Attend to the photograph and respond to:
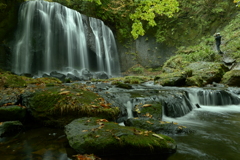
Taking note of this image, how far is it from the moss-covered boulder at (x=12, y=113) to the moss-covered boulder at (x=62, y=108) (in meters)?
0.18

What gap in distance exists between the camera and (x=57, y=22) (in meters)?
14.9

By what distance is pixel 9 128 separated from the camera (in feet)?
9.64

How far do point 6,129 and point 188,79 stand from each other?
843 cm

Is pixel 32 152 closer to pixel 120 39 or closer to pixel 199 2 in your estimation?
pixel 120 39

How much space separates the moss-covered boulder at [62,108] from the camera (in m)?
3.25

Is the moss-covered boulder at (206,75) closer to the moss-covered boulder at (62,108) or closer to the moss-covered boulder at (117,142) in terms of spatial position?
the moss-covered boulder at (62,108)

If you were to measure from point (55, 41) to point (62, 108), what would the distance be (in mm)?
13472

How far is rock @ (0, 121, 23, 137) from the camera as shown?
283 centimetres

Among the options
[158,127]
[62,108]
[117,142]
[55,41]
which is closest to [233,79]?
[158,127]

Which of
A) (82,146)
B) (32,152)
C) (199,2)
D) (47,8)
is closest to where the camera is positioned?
(82,146)

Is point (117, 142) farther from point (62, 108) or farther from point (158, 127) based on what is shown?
point (62, 108)

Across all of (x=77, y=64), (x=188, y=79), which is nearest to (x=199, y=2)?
(x=188, y=79)

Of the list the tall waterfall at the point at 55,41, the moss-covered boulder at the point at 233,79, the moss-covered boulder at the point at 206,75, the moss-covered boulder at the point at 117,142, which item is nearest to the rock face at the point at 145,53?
the tall waterfall at the point at 55,41

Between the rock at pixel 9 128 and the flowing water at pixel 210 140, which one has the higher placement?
→ the rock at pixel 9 128
